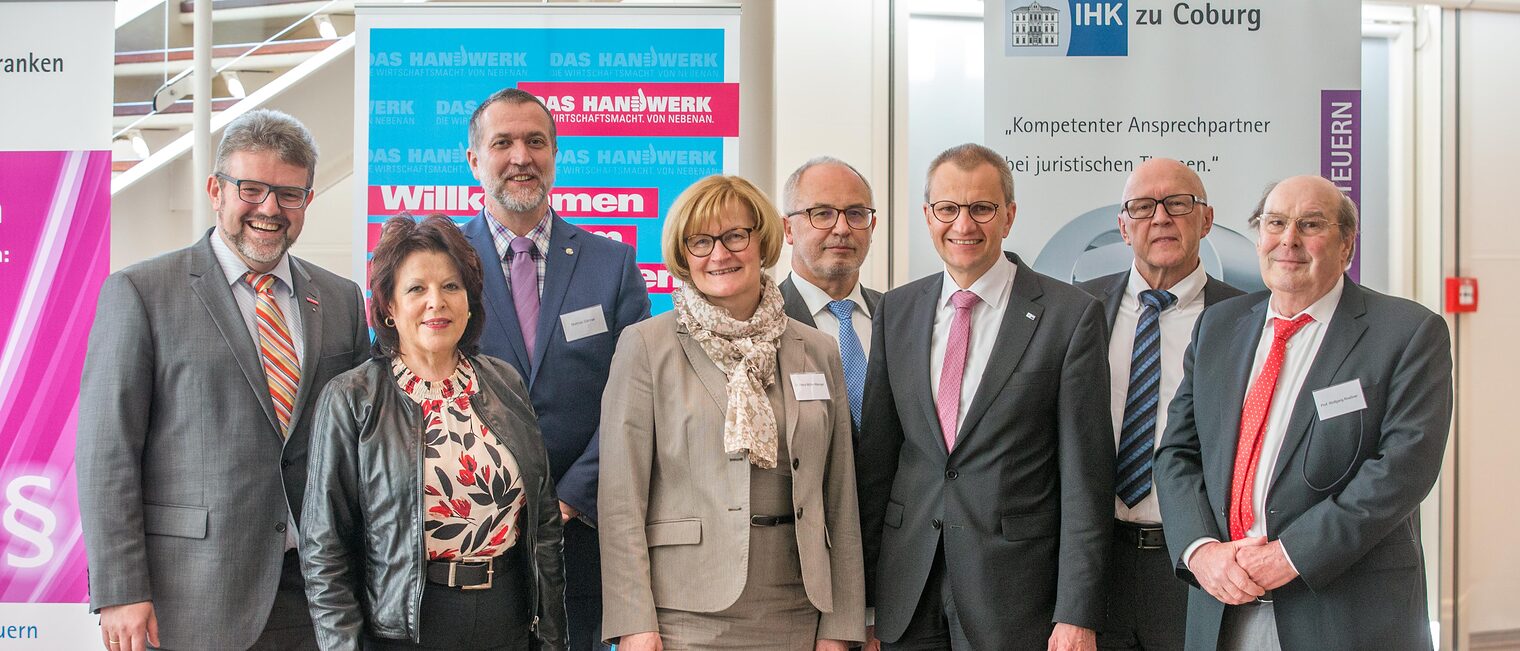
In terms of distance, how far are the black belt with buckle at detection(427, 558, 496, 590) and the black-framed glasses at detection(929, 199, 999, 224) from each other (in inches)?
53.9

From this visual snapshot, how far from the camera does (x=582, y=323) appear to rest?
121 inches

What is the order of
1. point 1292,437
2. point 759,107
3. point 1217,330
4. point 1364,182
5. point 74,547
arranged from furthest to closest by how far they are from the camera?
point 1364,182 < point 759,107 < point 74,547 < point 1217,330 < point 1292,437

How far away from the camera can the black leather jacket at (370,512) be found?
229 cm

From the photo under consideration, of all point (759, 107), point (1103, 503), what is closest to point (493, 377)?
point (1103, 503)

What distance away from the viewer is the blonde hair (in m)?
2.52

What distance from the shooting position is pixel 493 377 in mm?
2543

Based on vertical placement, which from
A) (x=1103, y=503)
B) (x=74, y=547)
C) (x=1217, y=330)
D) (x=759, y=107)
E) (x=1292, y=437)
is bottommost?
(x=74, y=547)

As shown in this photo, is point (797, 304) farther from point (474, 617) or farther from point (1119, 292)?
A: point (474, 617)

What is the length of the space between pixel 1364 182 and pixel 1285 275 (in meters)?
3.53

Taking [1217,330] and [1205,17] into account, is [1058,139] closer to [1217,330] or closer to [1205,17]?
[1205,17]

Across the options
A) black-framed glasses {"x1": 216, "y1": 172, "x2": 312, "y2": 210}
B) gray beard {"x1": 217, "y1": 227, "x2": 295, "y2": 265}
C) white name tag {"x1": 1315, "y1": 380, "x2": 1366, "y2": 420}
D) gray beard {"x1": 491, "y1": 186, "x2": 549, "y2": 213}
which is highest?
gray beard {"x1": 491, "y1": 186, "x2": 549, "y2": 213}

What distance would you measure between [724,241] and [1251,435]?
4.25ft

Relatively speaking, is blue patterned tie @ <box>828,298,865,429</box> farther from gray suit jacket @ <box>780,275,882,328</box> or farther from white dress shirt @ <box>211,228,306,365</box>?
white dress shirt @ <box>211,228,306,365</box>

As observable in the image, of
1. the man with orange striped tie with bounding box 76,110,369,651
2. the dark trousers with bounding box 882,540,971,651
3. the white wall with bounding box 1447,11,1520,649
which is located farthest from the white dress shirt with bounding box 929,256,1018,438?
the white wall with bounding box 1447,11,1520,649
